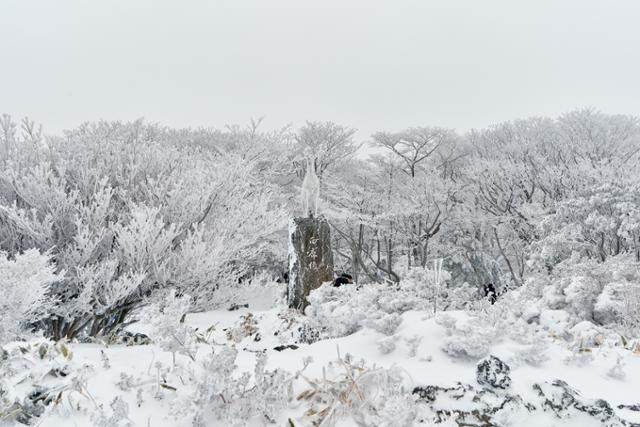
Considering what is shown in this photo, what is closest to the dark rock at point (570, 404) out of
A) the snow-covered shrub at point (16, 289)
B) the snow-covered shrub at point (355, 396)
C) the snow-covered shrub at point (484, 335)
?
the snow-covered shrub at point (484, 335)

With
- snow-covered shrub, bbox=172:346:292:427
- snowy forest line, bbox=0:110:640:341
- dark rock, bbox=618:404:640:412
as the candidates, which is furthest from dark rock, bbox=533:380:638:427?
snowy forest line, bbox=0:110:640:341

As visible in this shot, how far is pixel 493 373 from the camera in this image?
2.08 metres

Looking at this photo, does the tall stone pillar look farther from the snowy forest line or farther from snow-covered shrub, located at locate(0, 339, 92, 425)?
snow-covered shrub, located at locate(0, 339, 92, 425)

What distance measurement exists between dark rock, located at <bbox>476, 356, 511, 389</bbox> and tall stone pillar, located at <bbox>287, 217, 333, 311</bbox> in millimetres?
4219

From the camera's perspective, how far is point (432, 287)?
3.76 meters

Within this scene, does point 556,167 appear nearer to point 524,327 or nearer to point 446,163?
point 446,163

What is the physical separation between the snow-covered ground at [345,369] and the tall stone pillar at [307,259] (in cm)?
351

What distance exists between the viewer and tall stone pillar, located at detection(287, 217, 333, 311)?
632 centimetres

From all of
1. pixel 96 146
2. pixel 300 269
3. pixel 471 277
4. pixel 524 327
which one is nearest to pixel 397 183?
pixel 471 277

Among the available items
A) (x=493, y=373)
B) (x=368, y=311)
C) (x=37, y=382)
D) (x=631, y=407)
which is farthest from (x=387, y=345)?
(x=37, y=382)

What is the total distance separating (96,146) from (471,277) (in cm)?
1555

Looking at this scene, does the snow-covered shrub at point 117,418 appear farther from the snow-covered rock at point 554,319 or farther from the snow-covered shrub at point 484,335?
the snow-covered rock at point 554,319

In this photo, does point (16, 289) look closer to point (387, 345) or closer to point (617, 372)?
point (387, 345)

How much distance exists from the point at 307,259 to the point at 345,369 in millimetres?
4123
